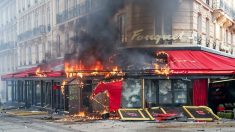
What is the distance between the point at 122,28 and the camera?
74.9 feet

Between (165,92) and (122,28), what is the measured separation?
4.51 metres

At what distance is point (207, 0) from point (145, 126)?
10926 millimetres

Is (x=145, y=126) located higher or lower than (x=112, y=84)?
lower

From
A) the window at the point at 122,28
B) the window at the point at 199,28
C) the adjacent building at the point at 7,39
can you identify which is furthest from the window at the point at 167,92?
the adjacent building at the point at 7,39

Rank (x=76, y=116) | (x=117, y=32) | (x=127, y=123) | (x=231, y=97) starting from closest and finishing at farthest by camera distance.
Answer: (x=127, y=123), (x=231, y=97), (x=76, y=116), (x=117, y=32)

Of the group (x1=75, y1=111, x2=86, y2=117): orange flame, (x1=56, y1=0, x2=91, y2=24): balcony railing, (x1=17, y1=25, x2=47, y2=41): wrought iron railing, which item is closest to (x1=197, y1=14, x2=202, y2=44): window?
(x1=56, y1=0, x2=91, y2=24): balcony railing

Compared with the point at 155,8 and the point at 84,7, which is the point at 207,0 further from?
the point at 84,7

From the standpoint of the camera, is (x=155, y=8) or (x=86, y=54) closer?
(x=155, y=8)

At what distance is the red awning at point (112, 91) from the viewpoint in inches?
770

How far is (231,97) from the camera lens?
1933 cm

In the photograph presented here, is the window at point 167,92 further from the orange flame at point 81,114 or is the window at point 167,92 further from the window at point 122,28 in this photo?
the orange flame at point 81,114

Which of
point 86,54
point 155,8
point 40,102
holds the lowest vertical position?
point 40,102

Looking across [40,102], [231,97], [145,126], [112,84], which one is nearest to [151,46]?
[112,84]

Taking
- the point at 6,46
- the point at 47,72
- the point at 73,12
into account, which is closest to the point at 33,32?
the point at 73,12
